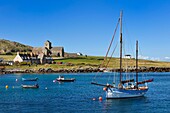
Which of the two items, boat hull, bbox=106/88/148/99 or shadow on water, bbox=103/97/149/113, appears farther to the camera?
boat hull, bbox=106/88/148/99

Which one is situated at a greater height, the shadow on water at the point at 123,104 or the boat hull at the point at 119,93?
the boat hull at the point at 119,93

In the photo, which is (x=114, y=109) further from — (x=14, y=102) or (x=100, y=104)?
(x=14, y=102)

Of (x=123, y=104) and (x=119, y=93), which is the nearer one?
(x=123, y=104)

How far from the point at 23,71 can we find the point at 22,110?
406 feet

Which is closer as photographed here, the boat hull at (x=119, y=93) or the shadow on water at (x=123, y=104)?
the shadow on water at (x=123, y=104)

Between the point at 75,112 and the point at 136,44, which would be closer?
the point at 75,112

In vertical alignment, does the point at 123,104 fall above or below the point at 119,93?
below

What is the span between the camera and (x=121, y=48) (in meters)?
62.5

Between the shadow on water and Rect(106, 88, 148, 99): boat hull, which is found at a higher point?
Rect(106, 88, 148, 99): boat hull

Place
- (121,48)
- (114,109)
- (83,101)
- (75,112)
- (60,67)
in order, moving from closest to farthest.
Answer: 1. (75,112)
2. (114,109)
3. (83,101)
4. (121,48)
5. (60,67)

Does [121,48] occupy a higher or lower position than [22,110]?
higher

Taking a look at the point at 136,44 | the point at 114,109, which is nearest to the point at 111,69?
the point at 136,44

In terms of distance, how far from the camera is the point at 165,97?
213ft

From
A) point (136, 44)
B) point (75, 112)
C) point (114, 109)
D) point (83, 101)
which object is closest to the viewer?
point (75, 112)
